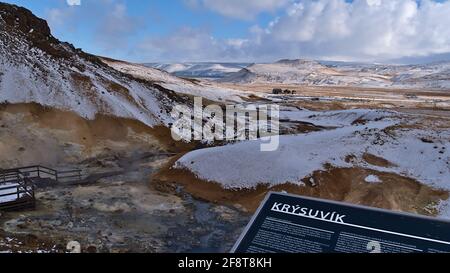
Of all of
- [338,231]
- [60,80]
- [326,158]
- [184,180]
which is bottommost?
[184,180]

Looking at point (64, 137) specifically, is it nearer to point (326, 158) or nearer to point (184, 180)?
point (184, 180)

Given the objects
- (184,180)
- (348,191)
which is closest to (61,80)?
(184,180)

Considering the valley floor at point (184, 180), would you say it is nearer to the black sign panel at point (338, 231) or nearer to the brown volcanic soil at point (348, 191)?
the brown volcanic soil at point (348, 191)

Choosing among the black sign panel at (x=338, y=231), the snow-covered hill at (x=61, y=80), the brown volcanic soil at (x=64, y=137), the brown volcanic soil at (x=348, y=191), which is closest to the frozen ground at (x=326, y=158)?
the brown volcanic soil at (x=348, y=191)

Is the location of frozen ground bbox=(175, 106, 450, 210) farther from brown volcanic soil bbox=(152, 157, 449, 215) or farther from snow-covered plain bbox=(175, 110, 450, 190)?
brown volcanic soil bbox=(152, 157, 449, 215)

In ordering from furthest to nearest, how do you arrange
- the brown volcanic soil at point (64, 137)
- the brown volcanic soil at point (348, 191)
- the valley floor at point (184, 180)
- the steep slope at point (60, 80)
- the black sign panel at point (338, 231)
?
the steep slope at point (60, 80), the brown volcanic soil at point (64, 137), the brown volcanic soil at point (348, 191), the valley floor at point (184, 180), the black sign panel at point (338, 231)
